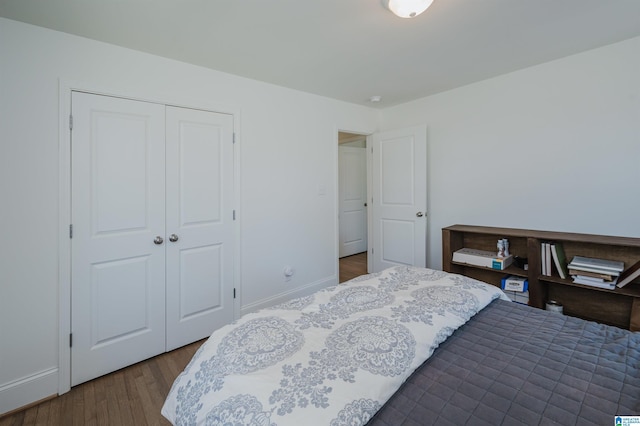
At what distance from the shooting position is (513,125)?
2742 mm

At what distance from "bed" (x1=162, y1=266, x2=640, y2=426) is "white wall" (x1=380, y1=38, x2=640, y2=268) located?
1.53 m

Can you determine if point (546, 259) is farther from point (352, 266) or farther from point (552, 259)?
point (352, 266)

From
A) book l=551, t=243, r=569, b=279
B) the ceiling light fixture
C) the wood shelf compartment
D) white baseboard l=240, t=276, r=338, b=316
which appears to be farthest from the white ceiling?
white baseboard l=240, t=276, r=338, b=316

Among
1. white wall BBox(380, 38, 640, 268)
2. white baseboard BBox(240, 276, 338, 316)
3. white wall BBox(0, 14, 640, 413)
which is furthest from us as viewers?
white baseboard BBox(240, 276, 338, 316)

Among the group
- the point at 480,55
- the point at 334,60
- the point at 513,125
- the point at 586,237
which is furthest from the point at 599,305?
the point at 334,60

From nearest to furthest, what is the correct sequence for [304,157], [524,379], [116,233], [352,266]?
1. [524,379]
2. [116,233]
3. [304,157]
4. [352,266]

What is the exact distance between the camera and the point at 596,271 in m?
2.10

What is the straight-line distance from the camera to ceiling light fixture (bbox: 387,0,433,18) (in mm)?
1532

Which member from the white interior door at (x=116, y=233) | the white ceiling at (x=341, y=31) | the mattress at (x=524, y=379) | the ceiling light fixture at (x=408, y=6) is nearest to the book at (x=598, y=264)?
the mattress at (x=524, y=379)

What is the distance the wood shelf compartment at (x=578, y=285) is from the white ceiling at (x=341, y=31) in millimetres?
1455

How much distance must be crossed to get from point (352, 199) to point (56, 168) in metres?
4.19

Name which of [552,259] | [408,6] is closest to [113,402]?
[408,6]

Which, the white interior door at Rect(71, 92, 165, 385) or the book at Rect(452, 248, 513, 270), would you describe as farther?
the book at Rect(452, 248, 513, 270)

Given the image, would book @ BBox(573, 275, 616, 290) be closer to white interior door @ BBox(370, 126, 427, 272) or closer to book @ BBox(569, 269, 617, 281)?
book @ BBox(569, 269, 617, 281)
